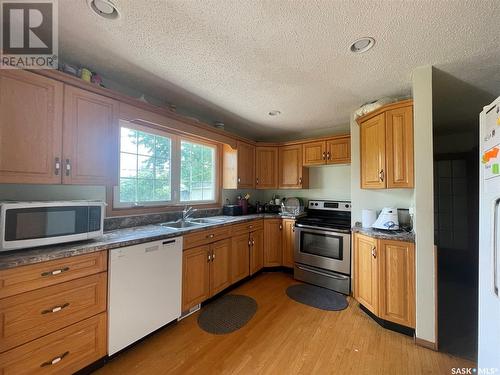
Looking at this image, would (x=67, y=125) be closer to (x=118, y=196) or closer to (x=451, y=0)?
(x=118, y=196)

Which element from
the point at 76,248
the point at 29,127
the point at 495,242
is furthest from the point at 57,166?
the point at 495,242

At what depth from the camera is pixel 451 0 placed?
3.73 ft

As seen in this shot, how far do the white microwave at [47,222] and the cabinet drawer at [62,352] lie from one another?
57 cm

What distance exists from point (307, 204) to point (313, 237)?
2.94ft

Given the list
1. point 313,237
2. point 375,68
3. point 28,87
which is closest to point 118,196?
point 28,87

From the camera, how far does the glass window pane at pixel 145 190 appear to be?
235 cm

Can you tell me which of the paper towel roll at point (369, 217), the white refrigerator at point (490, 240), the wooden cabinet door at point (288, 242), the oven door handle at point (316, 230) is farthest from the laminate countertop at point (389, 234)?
the wooden cabinet door at point (288, 242)

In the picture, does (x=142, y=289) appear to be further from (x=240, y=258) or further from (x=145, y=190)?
(x=240, y=258)

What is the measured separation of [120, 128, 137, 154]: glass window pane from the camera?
2191mm

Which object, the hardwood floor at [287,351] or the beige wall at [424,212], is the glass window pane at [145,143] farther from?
the beige wall at [424,212]

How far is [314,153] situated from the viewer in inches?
133

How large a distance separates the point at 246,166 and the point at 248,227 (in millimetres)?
1080

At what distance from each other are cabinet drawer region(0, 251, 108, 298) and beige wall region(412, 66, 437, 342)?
100 inches

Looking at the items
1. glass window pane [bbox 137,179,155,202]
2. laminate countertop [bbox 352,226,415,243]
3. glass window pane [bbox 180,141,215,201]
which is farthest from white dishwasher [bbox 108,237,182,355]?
laminate countertop [bbox 352,226,415,243]
